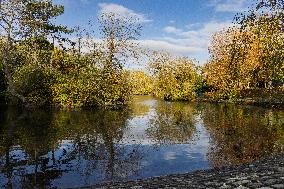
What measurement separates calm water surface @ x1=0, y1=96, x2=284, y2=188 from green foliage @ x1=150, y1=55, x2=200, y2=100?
51019mm

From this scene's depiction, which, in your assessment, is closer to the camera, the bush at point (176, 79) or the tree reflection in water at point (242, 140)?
the tree reflection in water at point (242, 140)

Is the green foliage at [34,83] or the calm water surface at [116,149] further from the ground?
the green foliage at [34,83]

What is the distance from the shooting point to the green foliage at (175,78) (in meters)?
87.5

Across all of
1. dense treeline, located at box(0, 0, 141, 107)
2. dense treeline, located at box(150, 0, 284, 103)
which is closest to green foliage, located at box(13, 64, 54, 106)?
dense treeline, located at box(0, 0, 141, 107)

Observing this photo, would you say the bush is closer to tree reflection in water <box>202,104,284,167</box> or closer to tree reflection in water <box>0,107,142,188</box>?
tree reflection in water <box>202,104,284,167</box>

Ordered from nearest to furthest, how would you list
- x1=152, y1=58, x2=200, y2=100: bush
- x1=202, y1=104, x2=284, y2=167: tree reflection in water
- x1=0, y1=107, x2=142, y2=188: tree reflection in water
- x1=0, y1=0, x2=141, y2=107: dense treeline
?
1. x1=0, y1=107, x2=142, y2=188: tree reflection in water
2. x1=202, y1=104, x2=284, y2=167: tree reflection in water
3. x1=0, y1=0, x2=141, y2=107: dense treeline
4. x1=152, y1=58, x2=200, y2=100: bush

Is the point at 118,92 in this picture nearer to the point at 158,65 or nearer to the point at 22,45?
the point at 22,45

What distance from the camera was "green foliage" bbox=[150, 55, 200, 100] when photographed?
87.5 metres

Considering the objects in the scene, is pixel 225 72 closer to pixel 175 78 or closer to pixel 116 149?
pixel 175 78

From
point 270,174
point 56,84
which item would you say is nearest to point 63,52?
point 56,84

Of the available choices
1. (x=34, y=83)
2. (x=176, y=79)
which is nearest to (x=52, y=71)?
(x=34, y=83)

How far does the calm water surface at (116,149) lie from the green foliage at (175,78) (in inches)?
2009

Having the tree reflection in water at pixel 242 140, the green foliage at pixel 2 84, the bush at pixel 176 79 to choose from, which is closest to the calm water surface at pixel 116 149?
the tree reflection in water at pixel 242 140

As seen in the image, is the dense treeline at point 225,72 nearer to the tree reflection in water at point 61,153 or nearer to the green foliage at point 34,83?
the green foliage at point 34,83
